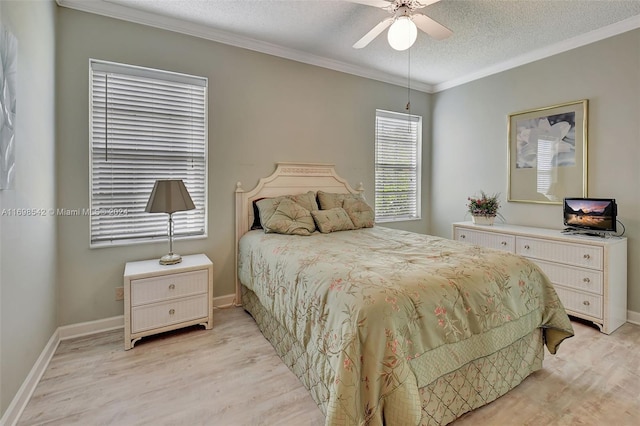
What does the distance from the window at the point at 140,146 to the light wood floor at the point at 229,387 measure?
1.00 meters

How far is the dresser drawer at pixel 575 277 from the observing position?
2.64 m

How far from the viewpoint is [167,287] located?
8.04 ft

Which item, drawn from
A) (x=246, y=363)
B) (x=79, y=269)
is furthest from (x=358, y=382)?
(x=79, y=269)

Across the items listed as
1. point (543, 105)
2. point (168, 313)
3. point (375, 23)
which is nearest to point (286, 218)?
point (168, 313)

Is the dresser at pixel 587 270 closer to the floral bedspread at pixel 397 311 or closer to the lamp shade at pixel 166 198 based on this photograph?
the floral bedspread at pixel 397 311

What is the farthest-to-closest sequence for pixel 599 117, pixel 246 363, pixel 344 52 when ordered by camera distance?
pixel 344 52, pixel 599 117, pixel 246 363

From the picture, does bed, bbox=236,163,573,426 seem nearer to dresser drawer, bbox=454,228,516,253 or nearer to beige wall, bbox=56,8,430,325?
beige wall, bbox=56,8,430,325

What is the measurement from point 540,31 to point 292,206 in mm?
2901

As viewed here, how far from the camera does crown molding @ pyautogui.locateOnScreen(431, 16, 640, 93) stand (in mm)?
2764

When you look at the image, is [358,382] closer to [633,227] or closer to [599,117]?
[633,227]

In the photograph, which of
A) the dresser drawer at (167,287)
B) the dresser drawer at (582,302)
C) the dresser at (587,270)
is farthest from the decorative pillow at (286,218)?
the dresser drawer at (582,302)

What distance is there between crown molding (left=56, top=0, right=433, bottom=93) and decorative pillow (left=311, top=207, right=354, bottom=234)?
1766 mm

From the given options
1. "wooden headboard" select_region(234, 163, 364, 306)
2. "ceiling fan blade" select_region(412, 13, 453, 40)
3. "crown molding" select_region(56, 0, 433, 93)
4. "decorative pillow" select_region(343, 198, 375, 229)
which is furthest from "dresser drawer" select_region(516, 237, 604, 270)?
"crown molding" select_region(56, 0, 433, 93)

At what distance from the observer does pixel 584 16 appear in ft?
8.79
